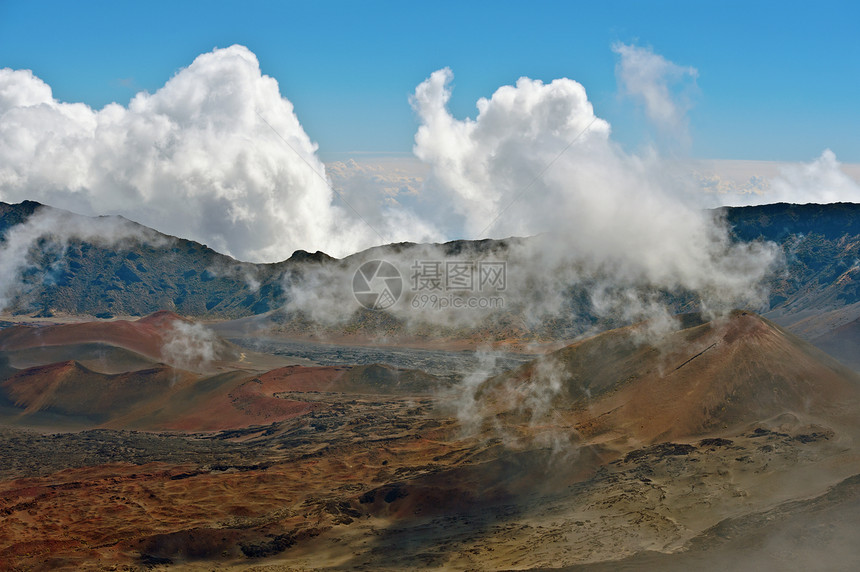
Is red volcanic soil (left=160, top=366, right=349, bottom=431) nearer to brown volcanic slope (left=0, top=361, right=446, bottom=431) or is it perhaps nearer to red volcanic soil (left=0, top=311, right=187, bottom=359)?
brown volcanic slope (left=0, top=361, right=446, bottom=431)

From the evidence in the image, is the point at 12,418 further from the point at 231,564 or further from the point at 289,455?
the point at 231,564

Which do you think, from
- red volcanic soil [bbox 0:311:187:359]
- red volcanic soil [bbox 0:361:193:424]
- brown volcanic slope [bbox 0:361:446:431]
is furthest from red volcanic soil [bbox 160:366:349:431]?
red volcanic soil [bbox 0:311:187:359]

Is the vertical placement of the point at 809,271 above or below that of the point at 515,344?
above

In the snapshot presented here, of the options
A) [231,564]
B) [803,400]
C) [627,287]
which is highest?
[627,287]

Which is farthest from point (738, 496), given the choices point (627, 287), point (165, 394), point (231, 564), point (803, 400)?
point (627, 287)

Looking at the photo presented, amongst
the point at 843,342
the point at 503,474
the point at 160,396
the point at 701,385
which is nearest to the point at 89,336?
the point at 160,396

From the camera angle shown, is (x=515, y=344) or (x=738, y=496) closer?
(x=738, y=496)

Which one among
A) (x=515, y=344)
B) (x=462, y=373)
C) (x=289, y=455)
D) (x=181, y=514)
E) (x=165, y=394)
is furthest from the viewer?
(x=515, y=344)
